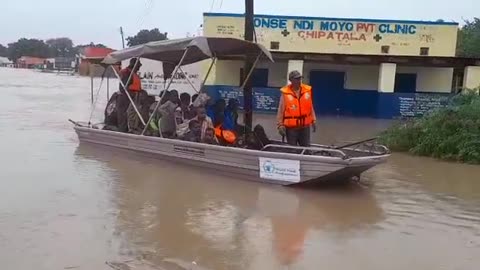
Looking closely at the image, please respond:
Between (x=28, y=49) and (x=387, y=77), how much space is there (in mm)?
122704

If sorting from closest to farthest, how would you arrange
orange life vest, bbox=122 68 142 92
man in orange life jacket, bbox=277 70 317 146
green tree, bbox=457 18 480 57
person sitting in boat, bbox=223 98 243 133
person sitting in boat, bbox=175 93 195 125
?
man in orange life jacket, bbox=277 70 317 146, person sitting in boat, bbox=223 98 243 133, person sitting in boat, bbox=175 93 195 125, orange life vest, bbox=122 68 142 92, green tree, bbox=457 18 480 57

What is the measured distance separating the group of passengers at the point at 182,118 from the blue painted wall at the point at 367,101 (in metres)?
11.7

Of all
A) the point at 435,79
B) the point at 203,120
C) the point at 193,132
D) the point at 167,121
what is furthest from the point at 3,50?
the point at 203,120

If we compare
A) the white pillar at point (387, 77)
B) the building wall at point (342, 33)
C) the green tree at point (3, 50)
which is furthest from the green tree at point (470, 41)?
the green tree at point (3, 50)

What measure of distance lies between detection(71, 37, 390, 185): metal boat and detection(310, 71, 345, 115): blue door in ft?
52.8

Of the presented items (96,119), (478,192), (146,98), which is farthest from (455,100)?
(96,119)

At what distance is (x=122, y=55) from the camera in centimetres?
1285

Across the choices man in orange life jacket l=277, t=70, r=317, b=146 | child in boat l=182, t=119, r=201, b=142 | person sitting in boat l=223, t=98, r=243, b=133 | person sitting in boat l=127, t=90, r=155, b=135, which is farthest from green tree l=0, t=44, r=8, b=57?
man in orange life jacket l=277, t=70, r=317, b=146

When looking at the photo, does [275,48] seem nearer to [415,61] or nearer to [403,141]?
[415,61]

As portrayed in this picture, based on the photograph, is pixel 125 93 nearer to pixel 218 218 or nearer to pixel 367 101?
pixel 218 218

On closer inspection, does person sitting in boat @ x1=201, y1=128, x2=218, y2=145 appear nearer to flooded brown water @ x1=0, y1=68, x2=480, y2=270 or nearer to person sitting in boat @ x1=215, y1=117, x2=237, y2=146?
person sitting in boat @ x1=215, y1=117, x2=237, y2=146

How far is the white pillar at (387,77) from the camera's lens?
25750mm

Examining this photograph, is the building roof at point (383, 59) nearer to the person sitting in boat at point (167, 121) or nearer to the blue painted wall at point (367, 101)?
the blue painted wall at point (367, 101)

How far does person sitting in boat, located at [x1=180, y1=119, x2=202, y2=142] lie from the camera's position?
11164mm
